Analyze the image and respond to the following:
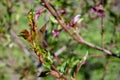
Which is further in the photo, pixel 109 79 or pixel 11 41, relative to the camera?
pixel 109 79

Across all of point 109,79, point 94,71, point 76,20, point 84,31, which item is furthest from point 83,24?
point 94,71

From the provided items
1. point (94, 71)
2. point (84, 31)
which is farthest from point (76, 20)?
point (94, 71)

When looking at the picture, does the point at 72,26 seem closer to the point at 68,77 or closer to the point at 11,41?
the point at 68,77

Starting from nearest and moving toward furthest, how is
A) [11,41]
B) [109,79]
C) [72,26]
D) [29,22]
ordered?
[29,22] < [72,26] < [11,41] < [109,79]

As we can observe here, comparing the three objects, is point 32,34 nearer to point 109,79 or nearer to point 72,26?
point 72,26

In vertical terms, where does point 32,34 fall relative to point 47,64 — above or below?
above

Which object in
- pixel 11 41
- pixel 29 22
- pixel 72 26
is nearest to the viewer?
pixel 29 22

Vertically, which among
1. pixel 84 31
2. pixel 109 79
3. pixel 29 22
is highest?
pixel 29 22
